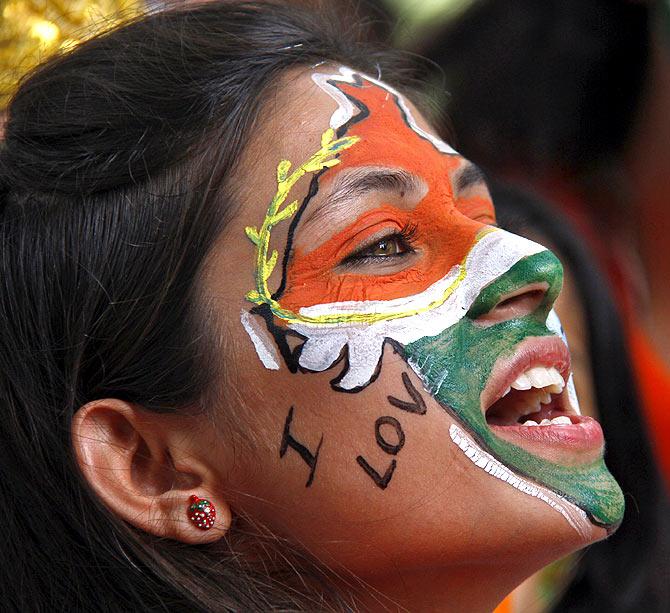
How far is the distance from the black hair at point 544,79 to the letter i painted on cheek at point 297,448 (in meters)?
2.35

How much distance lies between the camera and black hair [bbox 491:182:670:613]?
2799mm

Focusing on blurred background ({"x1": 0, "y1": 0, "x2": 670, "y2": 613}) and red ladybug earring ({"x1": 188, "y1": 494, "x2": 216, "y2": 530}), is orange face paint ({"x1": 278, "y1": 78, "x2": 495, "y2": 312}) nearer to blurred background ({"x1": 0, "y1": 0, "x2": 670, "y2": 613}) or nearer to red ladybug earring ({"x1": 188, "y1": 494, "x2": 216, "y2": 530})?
red ladybug earring ({"x1": 188, "y1": 494, "x2": 216, "y2": 530})

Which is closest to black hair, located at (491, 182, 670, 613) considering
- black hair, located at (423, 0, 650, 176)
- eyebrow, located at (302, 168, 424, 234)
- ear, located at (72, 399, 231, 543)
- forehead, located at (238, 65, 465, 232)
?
black hair, located at (423, 0, 650, 176)

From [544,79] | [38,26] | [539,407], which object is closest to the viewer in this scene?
[539,407]

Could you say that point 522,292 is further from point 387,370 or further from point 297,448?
point 297,448

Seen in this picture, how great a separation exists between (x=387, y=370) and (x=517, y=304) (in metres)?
0.28

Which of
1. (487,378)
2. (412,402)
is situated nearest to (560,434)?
(487,378)

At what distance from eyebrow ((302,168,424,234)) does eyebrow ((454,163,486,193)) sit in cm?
17

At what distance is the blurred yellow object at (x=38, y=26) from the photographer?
209cm

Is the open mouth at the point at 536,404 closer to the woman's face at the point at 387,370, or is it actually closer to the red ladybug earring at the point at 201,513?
the woman's face at the point at 387,370

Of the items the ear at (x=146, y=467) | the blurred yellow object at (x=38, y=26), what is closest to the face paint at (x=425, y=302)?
the ear at (x=146, y=467)

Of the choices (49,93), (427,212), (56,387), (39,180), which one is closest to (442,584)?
(427,212)

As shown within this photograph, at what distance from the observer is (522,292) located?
1.56 m

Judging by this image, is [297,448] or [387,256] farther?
[387,256]
